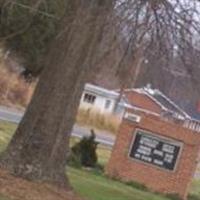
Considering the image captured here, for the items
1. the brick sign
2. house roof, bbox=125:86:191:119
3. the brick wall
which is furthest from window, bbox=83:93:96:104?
the brick sign

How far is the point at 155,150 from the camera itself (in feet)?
90.7

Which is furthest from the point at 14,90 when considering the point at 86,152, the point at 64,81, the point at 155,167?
the point at 64,81

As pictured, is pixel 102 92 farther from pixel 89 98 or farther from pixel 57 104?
pixel 57 104

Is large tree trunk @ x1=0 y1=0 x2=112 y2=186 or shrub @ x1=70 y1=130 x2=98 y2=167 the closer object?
large tree trunk @ x1=0 y1=0 x2=112 y2=186

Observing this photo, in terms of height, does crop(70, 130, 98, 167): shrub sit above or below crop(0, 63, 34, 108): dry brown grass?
below

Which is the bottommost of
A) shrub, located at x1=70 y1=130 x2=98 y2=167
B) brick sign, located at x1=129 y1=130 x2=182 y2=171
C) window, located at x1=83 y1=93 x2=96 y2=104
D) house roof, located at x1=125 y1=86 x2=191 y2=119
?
shrub, located at x1=70 y1=130 x2=98 y2=167

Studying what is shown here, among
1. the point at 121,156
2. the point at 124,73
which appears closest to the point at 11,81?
the point at 121,156

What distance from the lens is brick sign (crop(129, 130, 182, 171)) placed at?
27.5m

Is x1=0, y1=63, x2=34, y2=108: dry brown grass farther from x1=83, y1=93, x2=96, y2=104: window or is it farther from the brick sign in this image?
the brick sign

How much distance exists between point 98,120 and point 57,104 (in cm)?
5385

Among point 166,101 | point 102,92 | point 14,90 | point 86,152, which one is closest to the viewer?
point 86,152

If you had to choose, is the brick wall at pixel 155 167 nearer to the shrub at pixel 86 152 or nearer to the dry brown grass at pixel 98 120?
the shrub at pixel 86 152

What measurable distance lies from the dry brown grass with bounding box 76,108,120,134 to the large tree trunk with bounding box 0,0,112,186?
50.2m

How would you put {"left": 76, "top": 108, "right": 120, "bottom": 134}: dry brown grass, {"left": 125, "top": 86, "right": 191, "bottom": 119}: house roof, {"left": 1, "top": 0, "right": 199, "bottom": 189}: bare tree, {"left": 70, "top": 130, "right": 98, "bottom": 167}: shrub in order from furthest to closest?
{"left": 76, "top": 108, "right": 120, "bottom": 134}: dry brown grass, {"left": 125, "top": 86, "right": 191, "bottom": 119}: house roof, {"left": 70, "top": 130, "right": 98, "bottom": 167}: shrub, {"left": 1, "top": 0, "right": 199, "bottom": 189}: bare tree
